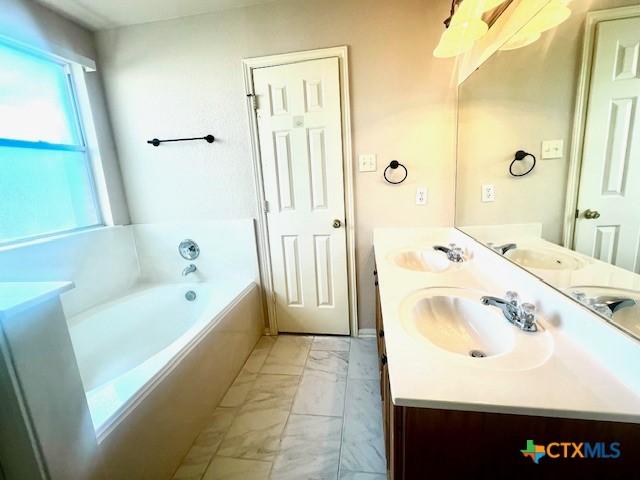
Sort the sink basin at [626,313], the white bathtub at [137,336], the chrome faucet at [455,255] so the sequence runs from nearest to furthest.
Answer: the sink basin at [626,313] < the white bathtub at [137,336] < the chrome faucet at [455,255]

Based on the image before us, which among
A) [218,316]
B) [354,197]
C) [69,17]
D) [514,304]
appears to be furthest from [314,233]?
[69,17]

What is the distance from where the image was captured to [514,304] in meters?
0.88

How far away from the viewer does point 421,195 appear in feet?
6.49

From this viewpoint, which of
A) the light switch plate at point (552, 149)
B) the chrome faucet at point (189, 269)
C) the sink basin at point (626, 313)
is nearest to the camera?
the sink basin at point (626, 313)

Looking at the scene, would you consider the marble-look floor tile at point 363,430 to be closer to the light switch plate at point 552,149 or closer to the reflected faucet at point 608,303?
the reflected faucet at point 608,303

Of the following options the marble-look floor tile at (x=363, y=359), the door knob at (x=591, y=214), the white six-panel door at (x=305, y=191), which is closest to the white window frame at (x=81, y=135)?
the white six-panel door at (x=305, y=191)

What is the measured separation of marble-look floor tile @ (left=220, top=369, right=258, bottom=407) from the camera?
1.66m

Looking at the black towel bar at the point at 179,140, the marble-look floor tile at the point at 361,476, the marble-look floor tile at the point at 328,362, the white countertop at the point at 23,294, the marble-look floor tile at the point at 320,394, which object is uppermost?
the black towel bar at the point at 179,140

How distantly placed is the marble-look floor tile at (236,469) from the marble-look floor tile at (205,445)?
5 centimetres

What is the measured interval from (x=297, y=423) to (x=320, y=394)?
0.23m

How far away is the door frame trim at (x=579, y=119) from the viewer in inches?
30.3

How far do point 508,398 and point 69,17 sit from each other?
3.21 metres

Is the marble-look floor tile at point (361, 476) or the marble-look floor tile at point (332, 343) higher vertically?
the marble-look floor tile at point (332, 343)

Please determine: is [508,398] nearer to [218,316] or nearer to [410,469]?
[410,469]
